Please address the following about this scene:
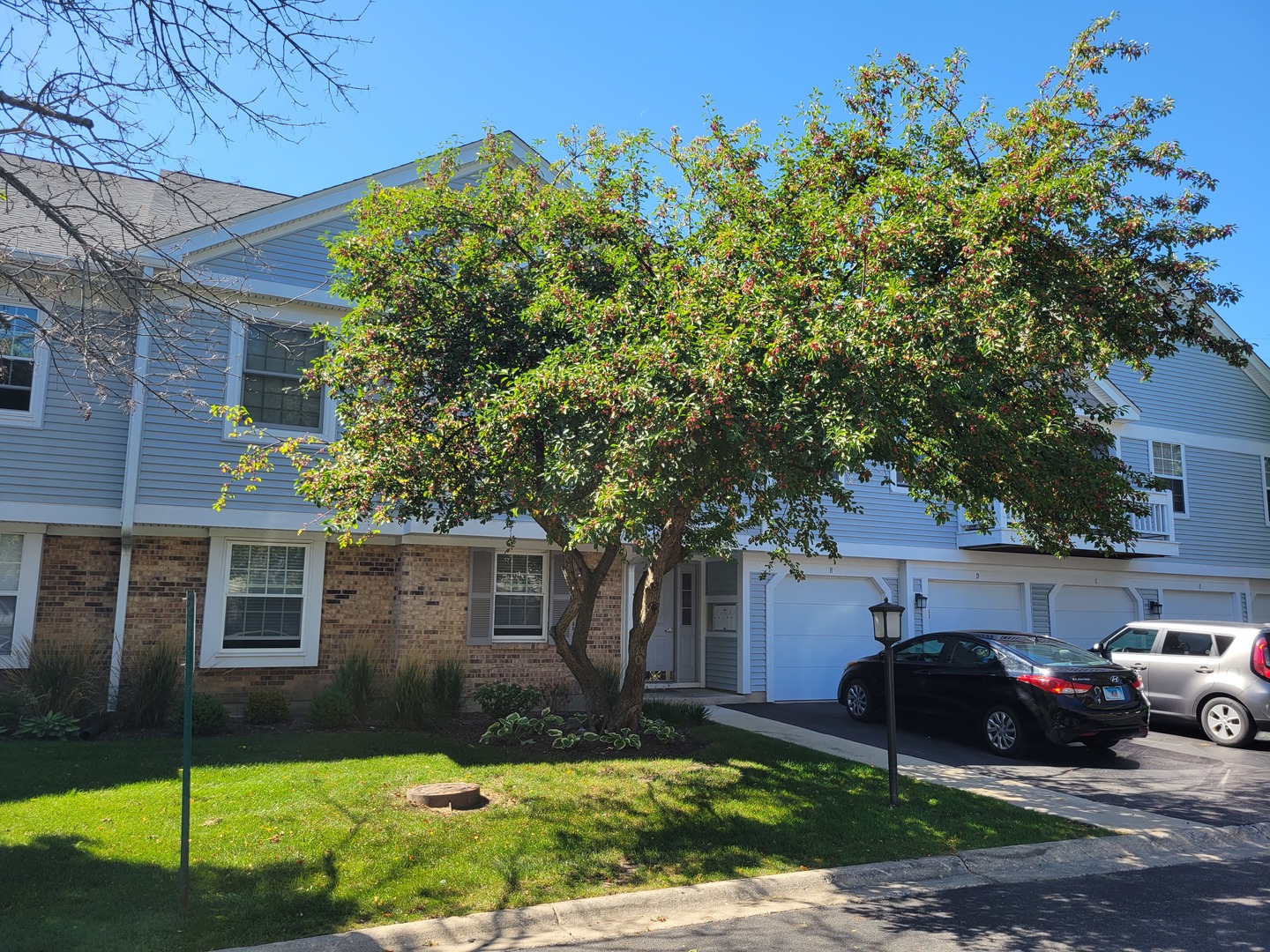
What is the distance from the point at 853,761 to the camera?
10.3 m

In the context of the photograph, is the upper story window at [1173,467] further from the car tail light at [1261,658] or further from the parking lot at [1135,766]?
the car tail light at [1261,658]

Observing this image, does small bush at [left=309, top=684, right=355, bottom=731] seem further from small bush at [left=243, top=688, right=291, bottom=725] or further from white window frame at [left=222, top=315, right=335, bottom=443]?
white window frame at [left=222, top=315, right=335, bottom=443]

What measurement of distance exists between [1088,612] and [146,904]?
745 inches

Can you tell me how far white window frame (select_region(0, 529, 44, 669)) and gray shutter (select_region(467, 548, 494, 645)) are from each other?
5.48 meters

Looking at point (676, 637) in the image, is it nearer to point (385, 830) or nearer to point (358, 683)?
point (358, 683)

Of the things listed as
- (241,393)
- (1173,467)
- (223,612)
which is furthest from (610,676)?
(1173,467)

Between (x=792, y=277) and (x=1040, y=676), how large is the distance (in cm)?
633

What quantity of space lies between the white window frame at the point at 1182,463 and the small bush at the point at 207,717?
762 inches

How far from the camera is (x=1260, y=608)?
22250mm

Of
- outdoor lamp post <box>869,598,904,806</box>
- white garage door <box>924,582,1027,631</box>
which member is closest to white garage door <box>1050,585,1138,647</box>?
white garage door <box>924,582,1027,631</box>

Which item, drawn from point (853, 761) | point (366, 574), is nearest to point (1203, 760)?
point (853, 761)

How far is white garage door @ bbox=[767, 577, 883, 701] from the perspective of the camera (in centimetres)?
1636

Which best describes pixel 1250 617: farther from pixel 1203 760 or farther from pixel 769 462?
pixel 769 462

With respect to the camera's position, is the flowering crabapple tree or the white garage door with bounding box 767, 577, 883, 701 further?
the white garage door with bounding box 767, 577, 883, 701
